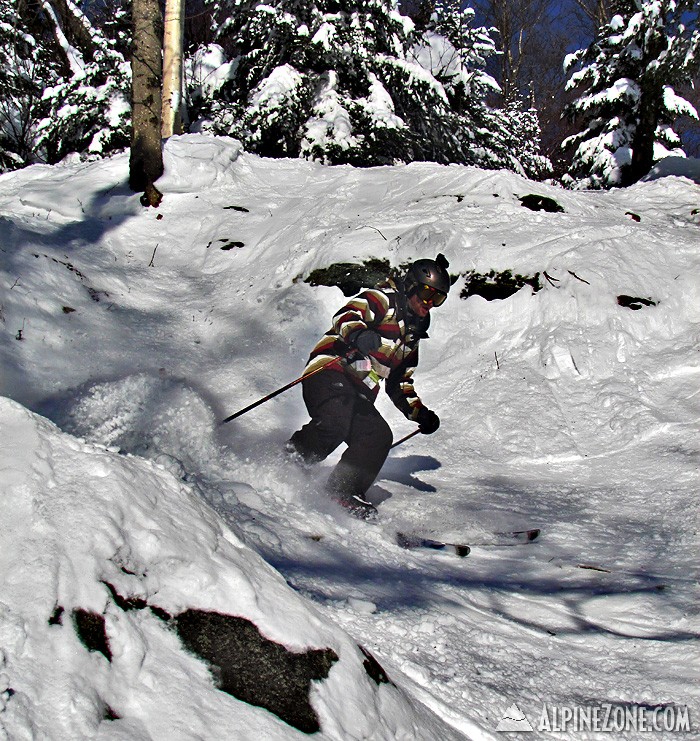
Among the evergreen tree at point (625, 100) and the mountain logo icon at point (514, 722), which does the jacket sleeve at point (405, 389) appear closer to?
the mountain logo icon at point (514, 722)

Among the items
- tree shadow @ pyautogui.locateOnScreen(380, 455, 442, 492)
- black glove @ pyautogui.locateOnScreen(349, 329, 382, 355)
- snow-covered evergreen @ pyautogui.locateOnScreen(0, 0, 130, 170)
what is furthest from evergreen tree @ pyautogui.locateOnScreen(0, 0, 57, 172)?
black glove @ pyautogui.locateOnScreen(349, 329, 382, 355)

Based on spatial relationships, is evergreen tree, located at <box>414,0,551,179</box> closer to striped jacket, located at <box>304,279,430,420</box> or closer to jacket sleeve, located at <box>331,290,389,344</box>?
striped jacket, located at <box>304,279,430,420</box>

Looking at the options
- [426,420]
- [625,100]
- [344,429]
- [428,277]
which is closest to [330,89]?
[625,100]

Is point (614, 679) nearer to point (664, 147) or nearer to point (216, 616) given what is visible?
point (216, 616)

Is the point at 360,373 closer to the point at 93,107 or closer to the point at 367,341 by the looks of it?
the point at 367,341

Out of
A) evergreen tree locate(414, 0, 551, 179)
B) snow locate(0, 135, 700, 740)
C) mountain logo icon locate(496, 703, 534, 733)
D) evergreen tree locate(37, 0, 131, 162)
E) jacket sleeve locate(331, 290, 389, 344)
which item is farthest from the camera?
evergreen tree locate(414, 0, 551, 179)

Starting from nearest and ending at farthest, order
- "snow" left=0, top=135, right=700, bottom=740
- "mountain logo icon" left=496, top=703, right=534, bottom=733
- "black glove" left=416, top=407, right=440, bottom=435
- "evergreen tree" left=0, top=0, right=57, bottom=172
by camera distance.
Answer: "snow" left=0, top=135, right=700, bottom=740 → "mountain logo icon" left=496, top=703, right=534, bottom=733 → "black glove" left=416, top=407, right=440, bottom=435 → "evergreen tree" left=0, top=0, right=57, bottom=172

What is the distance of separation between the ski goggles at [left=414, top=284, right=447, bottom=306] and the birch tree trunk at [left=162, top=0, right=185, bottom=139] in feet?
30.4

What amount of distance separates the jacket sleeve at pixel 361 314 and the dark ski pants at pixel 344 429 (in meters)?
0.36

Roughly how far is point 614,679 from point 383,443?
268 cm

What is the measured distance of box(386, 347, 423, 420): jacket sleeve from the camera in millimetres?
6039

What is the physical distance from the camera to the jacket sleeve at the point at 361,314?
5469 millimetres

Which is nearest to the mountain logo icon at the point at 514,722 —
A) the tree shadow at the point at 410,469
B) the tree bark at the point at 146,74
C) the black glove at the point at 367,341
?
the black glove at the point at 367,341

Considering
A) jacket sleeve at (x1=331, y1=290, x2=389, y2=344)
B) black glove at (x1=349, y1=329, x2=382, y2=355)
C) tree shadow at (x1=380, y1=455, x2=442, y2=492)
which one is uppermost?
jacket sleeve at (x1=331, y1=290, x2=389, y2=344)
